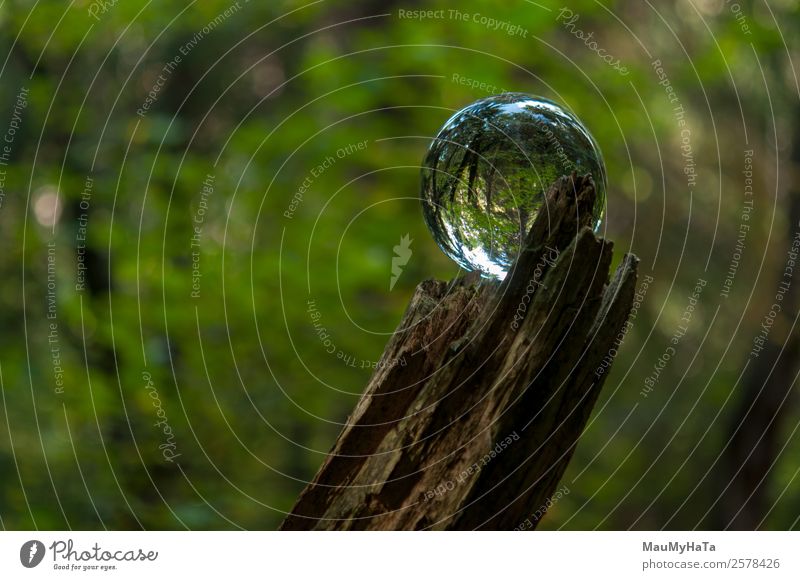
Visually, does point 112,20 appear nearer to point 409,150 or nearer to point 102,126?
point 102,126

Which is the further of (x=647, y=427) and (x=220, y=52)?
(x=647, y=427)

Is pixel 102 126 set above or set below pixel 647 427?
above

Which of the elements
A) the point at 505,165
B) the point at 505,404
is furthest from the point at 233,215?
the point at 505,404

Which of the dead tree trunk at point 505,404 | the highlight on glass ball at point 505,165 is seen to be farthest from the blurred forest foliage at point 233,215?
the dead tree trunk at point 505,404

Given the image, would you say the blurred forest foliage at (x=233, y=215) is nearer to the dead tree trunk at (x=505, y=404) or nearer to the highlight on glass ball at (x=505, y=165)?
the highlight on glass ball at (x=505, y=165)

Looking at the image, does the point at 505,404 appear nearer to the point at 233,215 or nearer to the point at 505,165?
the point at 505,165

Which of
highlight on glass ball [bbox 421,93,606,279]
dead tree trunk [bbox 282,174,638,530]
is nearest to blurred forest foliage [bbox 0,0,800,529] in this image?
highlight on glass ball [bbox 421,93,606,279]

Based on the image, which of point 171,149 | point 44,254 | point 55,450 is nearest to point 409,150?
point 171,149
